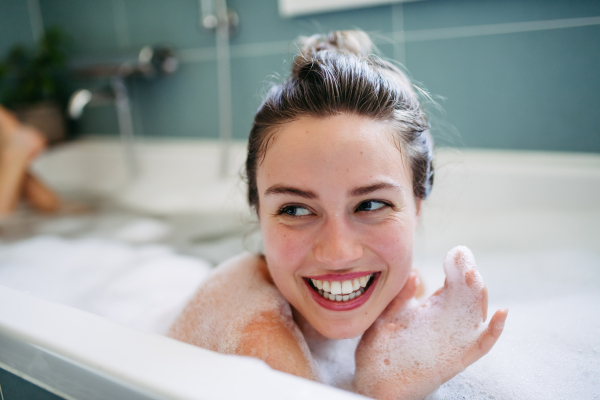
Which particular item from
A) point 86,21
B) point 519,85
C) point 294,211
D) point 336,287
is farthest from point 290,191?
point 86,21

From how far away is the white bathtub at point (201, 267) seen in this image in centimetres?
49

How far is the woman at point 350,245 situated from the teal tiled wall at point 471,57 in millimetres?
338

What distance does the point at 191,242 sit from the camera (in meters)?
1.47

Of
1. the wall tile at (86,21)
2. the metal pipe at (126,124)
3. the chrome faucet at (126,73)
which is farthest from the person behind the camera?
the wall tile at (86,21)

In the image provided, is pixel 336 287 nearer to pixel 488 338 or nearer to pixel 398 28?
pixel 488 338

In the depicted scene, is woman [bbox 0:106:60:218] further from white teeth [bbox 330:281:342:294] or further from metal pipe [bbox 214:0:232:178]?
white teeth [bbox 330:281:342:294]


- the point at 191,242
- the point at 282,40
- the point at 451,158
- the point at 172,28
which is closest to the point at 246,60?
the point at 282,40

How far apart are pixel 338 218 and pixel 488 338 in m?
0.25

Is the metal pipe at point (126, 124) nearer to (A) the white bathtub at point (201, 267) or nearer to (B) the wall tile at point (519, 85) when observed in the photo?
(A) the white bathtub at point (201, 267)

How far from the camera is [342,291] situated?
2.03 ft

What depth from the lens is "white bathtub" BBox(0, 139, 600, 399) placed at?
19.5 inches

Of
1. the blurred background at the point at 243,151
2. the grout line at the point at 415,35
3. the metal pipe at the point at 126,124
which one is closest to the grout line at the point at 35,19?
the blurred background at the point at 243,151

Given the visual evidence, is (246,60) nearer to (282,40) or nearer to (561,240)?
(282,40)

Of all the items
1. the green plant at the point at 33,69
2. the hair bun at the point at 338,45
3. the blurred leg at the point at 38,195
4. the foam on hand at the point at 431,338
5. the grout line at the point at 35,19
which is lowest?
the blurred leg at the point at 38,195
